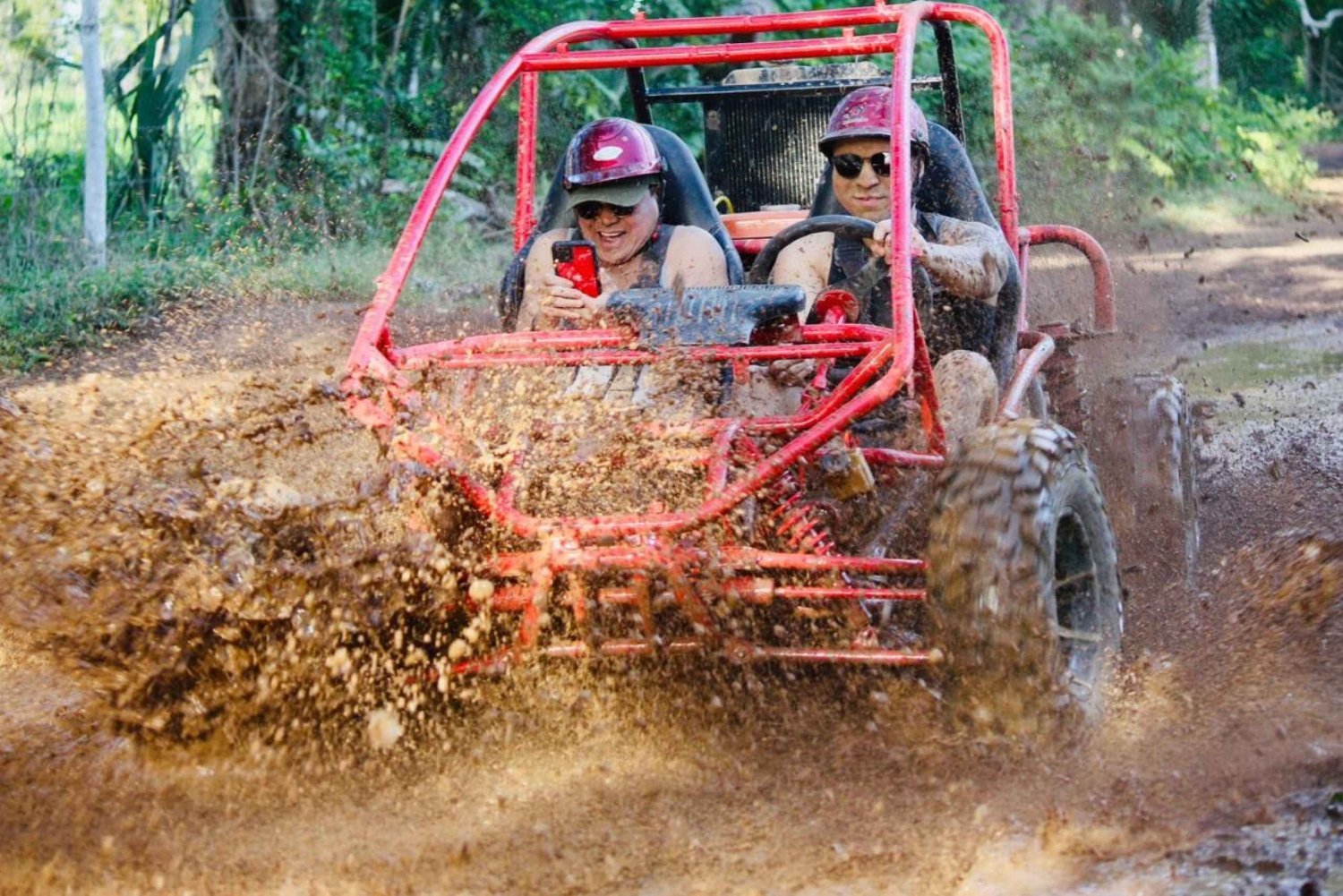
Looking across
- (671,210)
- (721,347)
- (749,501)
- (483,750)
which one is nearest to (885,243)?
(721,347)

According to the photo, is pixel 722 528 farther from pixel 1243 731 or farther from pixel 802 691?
pixel 1243 731

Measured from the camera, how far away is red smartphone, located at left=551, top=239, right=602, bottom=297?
15.5ft

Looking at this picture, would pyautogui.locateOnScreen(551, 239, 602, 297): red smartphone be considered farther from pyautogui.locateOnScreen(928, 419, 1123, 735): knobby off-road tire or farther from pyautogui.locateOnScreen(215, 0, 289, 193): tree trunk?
pyautogui.locateOnScreen(215, 0, 289, 193): tree trunk

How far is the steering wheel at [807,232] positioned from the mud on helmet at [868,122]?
314 mm

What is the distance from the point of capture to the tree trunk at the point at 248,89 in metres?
12.2

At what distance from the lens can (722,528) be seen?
3.87 meters

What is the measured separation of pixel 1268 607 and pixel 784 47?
2.23 m

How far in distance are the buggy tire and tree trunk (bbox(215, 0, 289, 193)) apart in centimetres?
781

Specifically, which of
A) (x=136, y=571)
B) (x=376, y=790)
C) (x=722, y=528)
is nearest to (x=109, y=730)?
(x=136, y=571)

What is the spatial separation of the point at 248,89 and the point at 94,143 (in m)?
2.26

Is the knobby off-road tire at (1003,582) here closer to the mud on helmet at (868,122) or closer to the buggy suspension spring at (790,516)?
the buggy suspension spring at (790,516)

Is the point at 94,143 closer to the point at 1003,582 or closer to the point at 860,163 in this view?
the point at 860,163

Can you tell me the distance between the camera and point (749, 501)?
3977mm

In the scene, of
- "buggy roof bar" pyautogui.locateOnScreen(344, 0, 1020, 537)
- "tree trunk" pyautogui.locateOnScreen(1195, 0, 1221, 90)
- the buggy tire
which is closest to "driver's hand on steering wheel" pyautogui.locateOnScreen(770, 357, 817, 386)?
"buggy roof bar" pyautogui.locateOnScreen(344, 0, 1020, 537)
